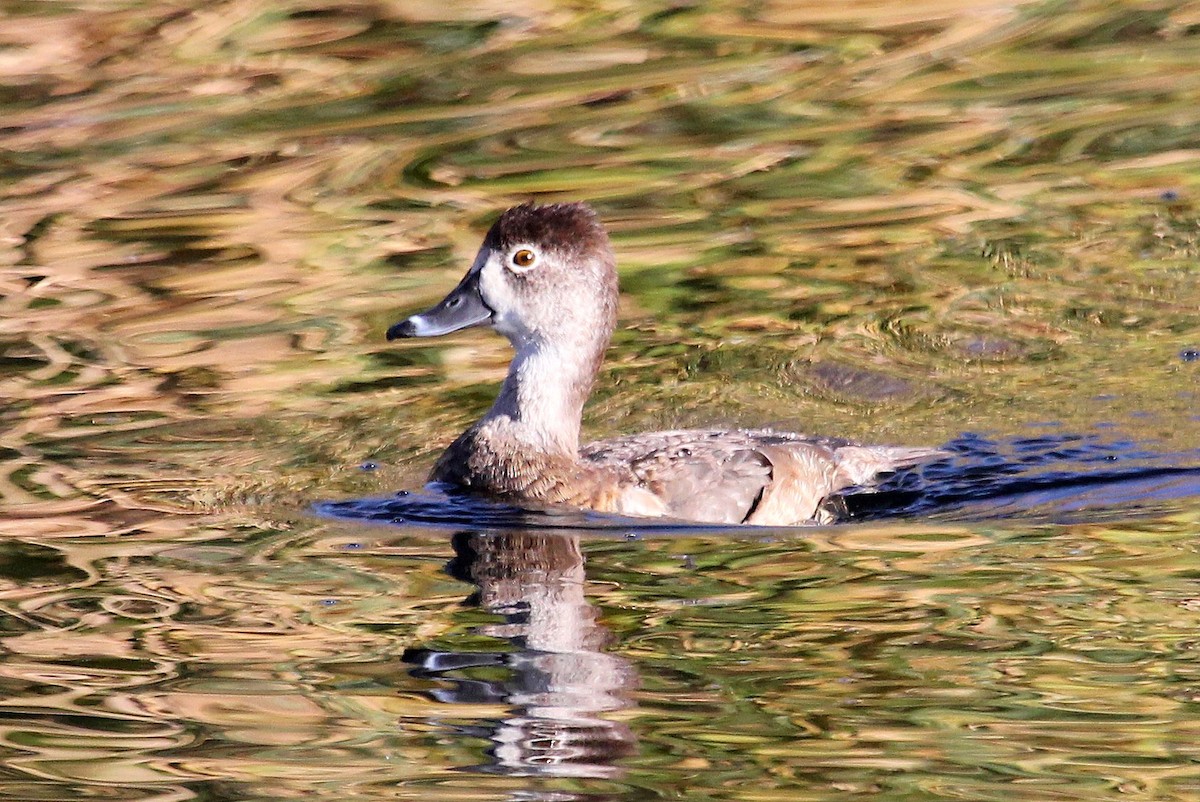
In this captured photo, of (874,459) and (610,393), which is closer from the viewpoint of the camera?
(874,459)

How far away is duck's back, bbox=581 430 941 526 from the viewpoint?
29.9 feet

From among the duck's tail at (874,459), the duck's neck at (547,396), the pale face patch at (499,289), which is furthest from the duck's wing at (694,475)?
the pale face patch at (499,289)

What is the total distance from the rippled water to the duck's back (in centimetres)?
28

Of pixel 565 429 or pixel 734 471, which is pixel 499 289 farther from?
pixel 734 471

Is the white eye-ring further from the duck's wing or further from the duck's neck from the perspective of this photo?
the duck's wing

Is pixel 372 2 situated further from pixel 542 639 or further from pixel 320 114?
pixel 542 639

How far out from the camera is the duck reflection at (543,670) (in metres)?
6.35

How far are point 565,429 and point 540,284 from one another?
645 millimetres

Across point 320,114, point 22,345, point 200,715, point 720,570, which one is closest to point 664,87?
point 320,114

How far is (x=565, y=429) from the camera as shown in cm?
945

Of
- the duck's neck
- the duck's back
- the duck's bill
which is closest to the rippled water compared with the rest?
the duck's back

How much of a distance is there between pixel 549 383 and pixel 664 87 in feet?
20.6

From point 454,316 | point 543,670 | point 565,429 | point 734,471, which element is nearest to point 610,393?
point 565,429

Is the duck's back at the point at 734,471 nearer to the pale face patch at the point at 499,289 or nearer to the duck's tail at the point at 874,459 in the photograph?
the duck's tail at the point at 874,459
